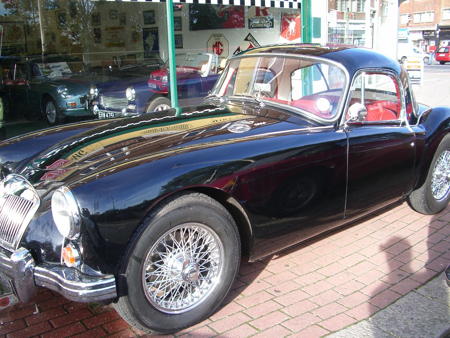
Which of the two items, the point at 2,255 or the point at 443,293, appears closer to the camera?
the point at 2,255

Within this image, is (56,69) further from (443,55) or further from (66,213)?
(443,55)

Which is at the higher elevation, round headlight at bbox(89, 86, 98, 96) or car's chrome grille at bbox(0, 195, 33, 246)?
round headlight at bbox(89, 86, 98, 96)

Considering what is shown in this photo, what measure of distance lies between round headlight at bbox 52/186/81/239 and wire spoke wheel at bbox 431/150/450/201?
3.68m

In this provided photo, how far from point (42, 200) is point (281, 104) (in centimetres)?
210

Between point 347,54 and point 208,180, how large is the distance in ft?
6.41

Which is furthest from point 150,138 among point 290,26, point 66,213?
point 290,26

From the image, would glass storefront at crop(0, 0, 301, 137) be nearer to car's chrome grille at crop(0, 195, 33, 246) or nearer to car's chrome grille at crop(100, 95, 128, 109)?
car's chrome grille at crop(100, 95, 128, 109)

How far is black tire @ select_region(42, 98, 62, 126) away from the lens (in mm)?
8461

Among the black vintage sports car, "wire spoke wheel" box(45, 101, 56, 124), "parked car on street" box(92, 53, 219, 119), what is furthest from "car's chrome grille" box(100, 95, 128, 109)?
the black vintage sports car

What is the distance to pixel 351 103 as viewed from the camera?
3936 millimetres

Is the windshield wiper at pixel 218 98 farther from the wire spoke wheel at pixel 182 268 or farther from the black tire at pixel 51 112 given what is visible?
the black tire at pixel 51 112

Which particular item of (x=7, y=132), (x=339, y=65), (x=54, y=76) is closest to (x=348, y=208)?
(x=339, y=65)

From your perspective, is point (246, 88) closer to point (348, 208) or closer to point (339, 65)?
point (339, 65)

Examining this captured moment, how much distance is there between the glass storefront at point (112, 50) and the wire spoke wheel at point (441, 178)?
4174mm
